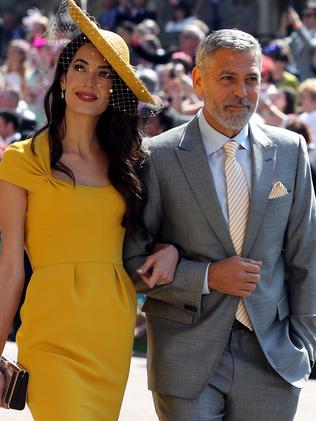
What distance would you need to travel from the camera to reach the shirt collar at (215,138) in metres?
4.63

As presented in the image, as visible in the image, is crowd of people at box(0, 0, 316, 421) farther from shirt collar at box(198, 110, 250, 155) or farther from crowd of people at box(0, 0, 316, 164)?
crowd of people at box(0, 0, 316, 164)

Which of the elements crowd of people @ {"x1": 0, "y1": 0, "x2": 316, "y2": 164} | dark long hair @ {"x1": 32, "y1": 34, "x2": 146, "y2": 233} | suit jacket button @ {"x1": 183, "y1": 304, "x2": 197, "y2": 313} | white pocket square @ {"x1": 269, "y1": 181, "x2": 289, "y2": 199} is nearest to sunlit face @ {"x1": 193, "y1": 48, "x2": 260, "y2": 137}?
white pocket square @ {"x1": 269, "y1": 181, "x2": 289, "y2": 199}

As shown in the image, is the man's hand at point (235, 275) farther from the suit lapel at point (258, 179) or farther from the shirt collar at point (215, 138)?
the shirt collar at point (215, 138)

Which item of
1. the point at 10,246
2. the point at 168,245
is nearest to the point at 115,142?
the point at 168,245

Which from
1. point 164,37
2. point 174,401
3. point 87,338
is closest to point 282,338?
point 174,401

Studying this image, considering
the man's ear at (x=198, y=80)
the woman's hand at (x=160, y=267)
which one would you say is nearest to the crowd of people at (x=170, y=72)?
the man's ear at (x=198, y=80)

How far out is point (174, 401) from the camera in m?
4.57

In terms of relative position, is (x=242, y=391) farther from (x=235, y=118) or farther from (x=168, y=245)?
(x=235, y=118)

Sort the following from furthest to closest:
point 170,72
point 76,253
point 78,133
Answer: point 170,72, point 78,133, point 76,253

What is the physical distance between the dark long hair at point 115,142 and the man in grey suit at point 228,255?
62mm

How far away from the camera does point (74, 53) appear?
15.5 feet

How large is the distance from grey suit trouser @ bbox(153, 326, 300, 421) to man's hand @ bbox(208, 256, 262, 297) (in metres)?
0.24

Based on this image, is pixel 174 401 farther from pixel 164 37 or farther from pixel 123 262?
pixel 164 37

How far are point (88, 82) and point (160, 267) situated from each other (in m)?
0.84
